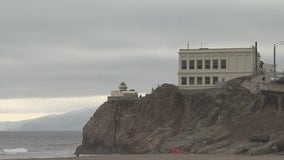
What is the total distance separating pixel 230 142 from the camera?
3349 inches

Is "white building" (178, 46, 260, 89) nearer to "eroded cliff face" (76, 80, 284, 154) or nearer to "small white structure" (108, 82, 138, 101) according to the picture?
"small white structure" (108, 82, 138, 101)

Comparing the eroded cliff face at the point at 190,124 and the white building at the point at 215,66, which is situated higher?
the white building at the point at 215,66

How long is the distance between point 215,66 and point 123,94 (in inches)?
612

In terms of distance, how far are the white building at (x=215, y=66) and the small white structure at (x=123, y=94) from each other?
7.91m

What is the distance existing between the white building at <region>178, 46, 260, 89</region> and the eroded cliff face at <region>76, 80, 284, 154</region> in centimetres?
1066

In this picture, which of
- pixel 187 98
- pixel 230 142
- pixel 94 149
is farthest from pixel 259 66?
pixel 230 142

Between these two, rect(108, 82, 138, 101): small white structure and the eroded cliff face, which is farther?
rect(108, 82, 138, 101): small white structure

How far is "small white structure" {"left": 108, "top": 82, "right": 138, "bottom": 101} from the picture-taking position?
385 ft

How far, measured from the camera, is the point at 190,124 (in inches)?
3885

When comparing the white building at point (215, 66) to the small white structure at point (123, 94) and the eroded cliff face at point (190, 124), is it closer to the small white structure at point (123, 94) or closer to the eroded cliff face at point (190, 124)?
the small white structure at point (123, 94)

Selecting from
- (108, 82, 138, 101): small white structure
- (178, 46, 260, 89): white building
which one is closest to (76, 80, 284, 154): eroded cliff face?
(108, 82, 138, 101): small white structure

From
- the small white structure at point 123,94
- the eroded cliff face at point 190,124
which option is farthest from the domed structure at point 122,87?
the eroded cliff face at point 190,124

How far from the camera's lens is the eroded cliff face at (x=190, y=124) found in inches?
3366

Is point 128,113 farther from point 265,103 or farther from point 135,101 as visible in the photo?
point 265,103
